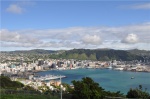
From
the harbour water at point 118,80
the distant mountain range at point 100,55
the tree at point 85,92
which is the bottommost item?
the harbour water at point 118,80

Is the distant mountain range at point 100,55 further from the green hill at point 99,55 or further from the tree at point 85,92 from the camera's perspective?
the tree at point 85,92

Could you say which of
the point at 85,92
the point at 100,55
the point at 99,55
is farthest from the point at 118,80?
the point at 99,55

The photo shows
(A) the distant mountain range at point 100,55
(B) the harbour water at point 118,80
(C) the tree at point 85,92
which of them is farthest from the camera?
(A) the distant mountain range at point 100,55

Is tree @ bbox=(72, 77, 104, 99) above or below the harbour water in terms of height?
above

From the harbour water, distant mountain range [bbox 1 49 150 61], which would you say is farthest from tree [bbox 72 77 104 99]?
distant mountain range [bbox 1 49 150 61]

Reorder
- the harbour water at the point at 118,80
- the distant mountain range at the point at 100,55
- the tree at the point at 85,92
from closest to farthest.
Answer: the tree at the point at 85,92 < the harbour water at the point at 118,80 < the distant mountain range at the point at 100,55

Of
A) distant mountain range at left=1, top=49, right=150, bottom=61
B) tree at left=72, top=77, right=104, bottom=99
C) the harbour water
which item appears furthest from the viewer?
distant mountain range at left=1, top=49, right=150, bottom=61

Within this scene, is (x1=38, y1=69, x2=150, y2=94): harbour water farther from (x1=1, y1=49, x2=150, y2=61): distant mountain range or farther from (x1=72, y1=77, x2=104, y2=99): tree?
(x1=1, y1=49, x2=150, y2=61): distant mountain range

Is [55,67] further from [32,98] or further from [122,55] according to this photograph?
[32,98]

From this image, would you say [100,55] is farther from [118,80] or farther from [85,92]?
[85,92]

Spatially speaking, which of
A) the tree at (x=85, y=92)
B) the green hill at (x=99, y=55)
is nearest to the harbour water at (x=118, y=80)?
the tree at (x=85, y=92)

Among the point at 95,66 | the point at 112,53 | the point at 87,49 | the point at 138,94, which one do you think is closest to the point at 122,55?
the point at 112,53
